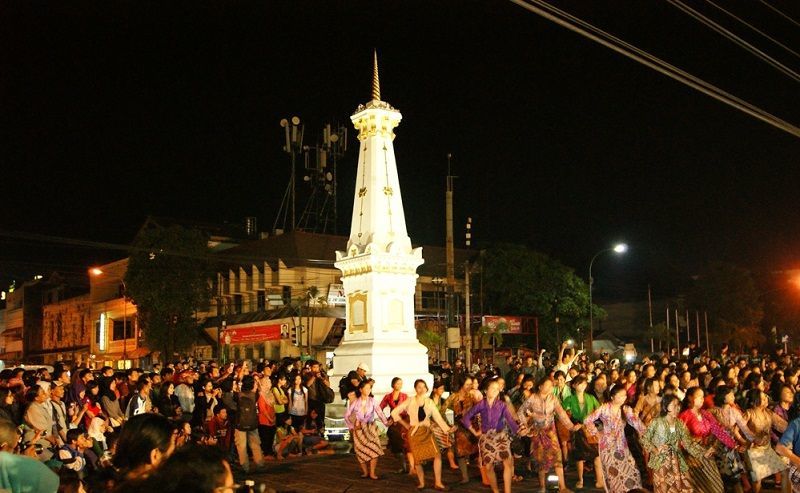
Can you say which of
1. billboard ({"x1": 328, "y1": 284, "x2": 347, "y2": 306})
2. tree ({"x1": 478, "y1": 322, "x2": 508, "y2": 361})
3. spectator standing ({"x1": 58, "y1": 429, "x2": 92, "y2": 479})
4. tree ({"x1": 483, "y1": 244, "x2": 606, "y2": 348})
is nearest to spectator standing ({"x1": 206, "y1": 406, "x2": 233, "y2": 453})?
spectator standing ({"x1": 58, "y1": 429, "x2": 92, "y2": 479})

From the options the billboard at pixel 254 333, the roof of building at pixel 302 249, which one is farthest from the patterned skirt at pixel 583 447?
the roof of building at pixel 302 249

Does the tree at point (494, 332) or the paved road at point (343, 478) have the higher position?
the tree at point (494, 332)

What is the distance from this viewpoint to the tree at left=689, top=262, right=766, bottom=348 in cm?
5091

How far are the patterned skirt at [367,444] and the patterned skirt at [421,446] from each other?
1.47 m

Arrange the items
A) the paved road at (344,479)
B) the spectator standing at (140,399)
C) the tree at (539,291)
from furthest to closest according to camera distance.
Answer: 1. the tree at (539,291)
2. the spectator standing at (140,399)
3. the paved road at (344,479)

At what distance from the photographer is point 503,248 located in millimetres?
54781

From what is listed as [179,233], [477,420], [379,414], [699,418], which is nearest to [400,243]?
[379,414]

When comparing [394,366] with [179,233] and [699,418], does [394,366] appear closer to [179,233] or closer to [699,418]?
[699,418]

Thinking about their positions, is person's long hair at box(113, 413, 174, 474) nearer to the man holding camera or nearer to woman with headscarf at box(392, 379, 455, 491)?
woman with headscarf at box(392, 379, 455, 491)

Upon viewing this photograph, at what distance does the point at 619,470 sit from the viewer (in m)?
10.6

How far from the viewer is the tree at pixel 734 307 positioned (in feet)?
167

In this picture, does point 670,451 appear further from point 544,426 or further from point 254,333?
point 254,333

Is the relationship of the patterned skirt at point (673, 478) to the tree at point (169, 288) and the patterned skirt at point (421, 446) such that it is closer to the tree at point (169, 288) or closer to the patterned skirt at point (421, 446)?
the patterned skirt at point (421, 446)

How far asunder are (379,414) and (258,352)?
39503 millimetres
